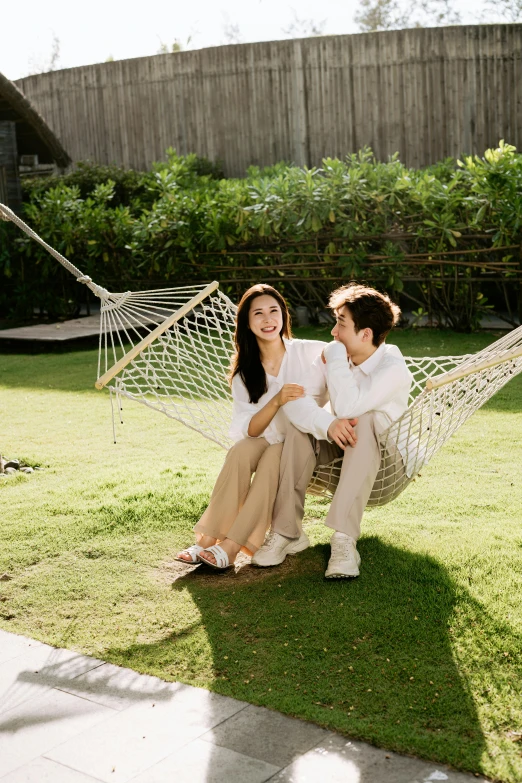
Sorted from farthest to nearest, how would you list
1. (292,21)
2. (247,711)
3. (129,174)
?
(292,21)
(129,174)
(247,711)

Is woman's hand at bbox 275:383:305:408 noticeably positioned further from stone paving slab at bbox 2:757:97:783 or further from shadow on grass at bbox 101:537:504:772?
stone paving slab at bbox 2:757:97:783

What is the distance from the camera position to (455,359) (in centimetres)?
287

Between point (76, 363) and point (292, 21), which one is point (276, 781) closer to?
point (76, 363)

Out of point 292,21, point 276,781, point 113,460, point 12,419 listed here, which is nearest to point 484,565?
point 276,781

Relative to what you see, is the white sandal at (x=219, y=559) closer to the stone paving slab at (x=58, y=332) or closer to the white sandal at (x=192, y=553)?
the white sandal at (x=192, y=553)

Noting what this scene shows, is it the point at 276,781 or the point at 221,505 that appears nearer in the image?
the point at 276,781

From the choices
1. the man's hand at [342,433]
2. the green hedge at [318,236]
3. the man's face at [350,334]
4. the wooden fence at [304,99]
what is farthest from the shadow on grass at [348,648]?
the wooden fence at [304,99]

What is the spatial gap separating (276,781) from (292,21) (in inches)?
566

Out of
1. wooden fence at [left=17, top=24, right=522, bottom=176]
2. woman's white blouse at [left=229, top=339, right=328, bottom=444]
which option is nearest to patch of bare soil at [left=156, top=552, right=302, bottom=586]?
woman's white blouse at [left=229, top=339, right=328, bottom=444]

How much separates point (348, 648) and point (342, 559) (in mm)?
386

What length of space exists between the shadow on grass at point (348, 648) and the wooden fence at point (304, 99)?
22.1 ft

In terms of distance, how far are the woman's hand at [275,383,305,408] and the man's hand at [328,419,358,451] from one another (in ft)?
0.45

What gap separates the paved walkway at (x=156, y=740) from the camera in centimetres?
157

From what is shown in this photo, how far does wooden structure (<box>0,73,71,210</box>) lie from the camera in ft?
26.9
